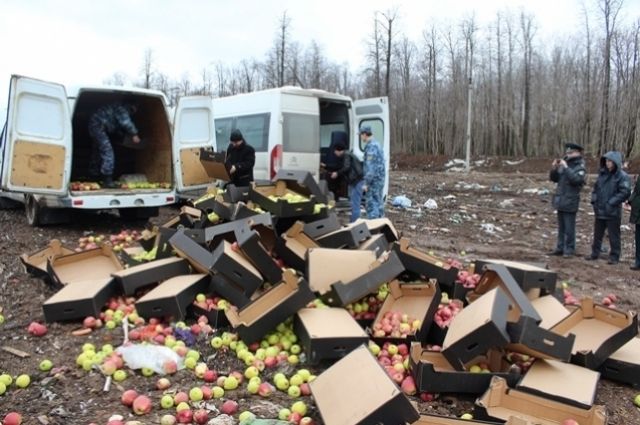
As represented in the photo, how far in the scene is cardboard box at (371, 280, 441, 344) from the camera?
423cm

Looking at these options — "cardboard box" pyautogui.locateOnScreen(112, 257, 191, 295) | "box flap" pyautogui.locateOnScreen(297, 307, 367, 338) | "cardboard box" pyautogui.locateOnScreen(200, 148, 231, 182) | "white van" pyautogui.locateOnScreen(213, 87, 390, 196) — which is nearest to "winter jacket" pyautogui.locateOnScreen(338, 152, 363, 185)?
"white van" pyautogui.locateOnScreen(213, 87, 390, 196)

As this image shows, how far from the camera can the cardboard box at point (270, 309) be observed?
3.89 metres

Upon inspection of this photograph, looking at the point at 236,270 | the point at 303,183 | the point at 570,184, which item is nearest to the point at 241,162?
the point at 303,183

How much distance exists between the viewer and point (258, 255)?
4.57 meters

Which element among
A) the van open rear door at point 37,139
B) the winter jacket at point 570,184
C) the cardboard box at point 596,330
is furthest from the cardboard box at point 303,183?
the winter jacket at point 570,184

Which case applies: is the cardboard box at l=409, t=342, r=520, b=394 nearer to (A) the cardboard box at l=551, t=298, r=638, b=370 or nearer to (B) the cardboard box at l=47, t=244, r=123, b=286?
(A) the cardboard box at l=551, t=298, r=638, b=370

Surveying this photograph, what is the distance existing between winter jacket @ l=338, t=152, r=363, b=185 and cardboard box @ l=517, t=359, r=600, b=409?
585 centimetres

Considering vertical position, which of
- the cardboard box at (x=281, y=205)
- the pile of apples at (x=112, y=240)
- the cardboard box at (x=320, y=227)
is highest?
the cardboard box at (x=281, y=205)

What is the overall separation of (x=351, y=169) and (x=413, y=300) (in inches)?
186

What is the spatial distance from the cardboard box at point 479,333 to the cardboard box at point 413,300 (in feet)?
2.15

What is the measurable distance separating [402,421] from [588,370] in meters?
1.60

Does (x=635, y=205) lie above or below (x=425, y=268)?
above

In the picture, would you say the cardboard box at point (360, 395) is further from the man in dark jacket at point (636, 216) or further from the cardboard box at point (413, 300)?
the man in dark jacket at point (636, 216)

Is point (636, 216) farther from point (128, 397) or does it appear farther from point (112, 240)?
point (112, 240)
